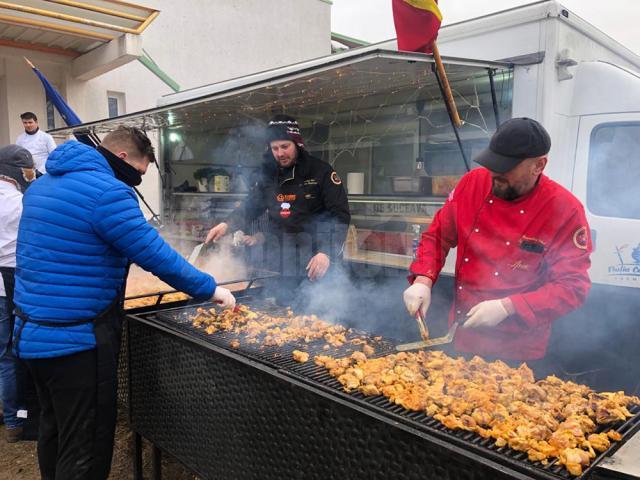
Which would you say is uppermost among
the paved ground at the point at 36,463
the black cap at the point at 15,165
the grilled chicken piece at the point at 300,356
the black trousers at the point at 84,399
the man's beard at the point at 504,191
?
the black cap at the point at 15,165

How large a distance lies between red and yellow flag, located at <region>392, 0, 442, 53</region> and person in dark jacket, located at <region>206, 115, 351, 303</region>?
124cm

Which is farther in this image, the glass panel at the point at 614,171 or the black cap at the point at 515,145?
the glass panel at the point at 614,171

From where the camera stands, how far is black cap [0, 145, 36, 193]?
3973 millimetres

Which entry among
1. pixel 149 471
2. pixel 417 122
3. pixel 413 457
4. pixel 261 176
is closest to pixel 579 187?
pixel 417 122

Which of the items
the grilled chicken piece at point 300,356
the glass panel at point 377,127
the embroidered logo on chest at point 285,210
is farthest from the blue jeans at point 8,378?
the grilled chicken piece at point 300,356

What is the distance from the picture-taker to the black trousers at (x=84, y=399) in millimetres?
2562

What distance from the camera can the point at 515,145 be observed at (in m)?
2.23

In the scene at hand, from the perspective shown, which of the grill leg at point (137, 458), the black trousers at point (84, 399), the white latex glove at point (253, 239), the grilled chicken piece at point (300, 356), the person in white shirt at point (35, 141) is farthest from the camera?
the person in white shirt at point (35, 141)

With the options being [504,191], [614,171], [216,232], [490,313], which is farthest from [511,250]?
[216,232]

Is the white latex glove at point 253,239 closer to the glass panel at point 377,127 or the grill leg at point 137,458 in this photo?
the glass panel at point 377,127

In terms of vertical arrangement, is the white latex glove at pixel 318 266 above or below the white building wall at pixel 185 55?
below

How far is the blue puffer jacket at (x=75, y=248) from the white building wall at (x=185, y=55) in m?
8.51

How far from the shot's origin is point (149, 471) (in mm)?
3879

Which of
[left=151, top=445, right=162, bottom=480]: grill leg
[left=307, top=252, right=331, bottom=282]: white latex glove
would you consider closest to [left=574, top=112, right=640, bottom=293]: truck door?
[left=307, top=252, right=331, bottom=282]: white latex glove
